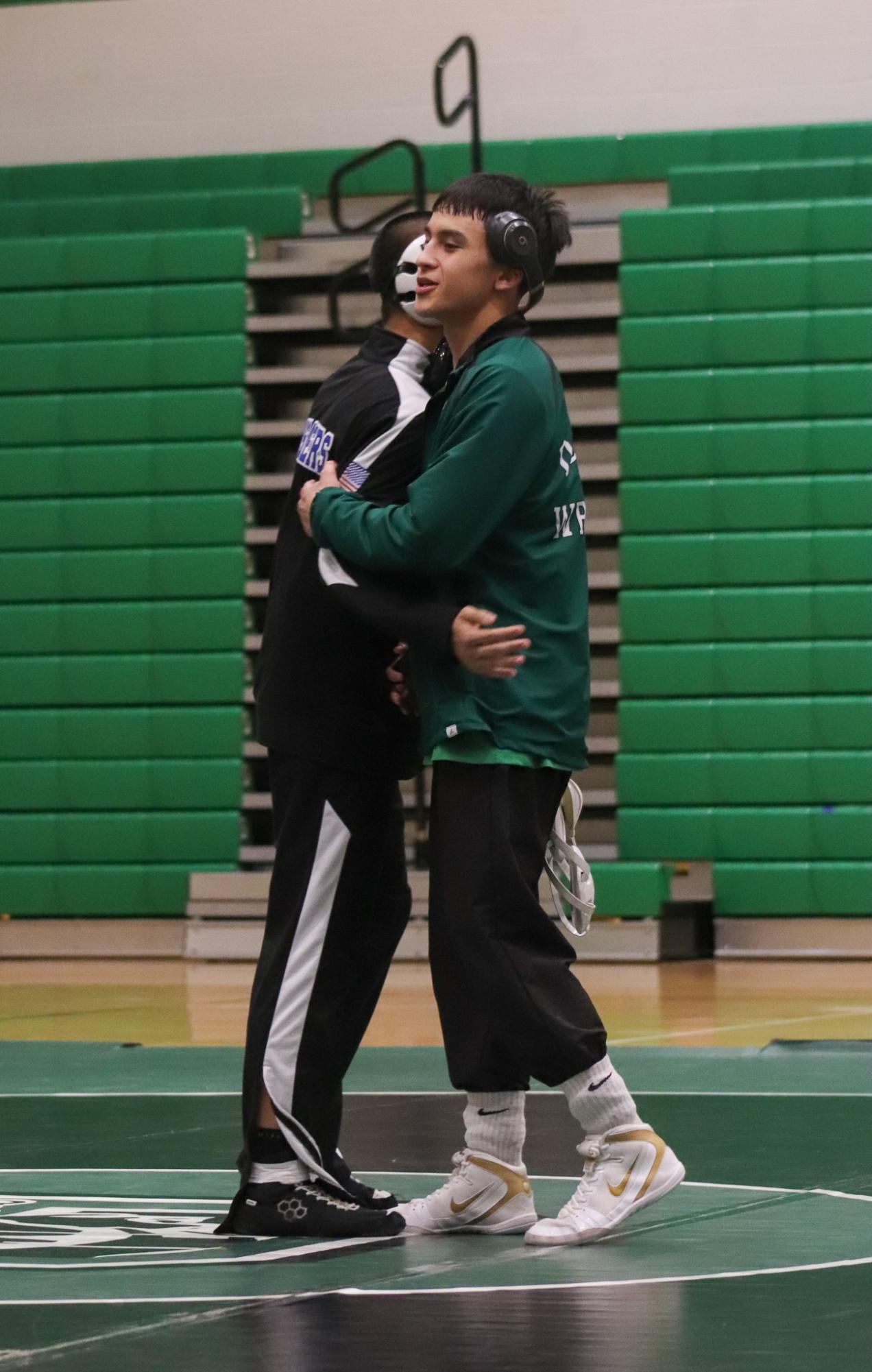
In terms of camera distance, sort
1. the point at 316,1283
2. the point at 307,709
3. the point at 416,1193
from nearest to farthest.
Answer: the point at 316,1283 < the point at 307,709 < the point at 416,1193

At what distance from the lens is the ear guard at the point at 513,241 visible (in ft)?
9.21

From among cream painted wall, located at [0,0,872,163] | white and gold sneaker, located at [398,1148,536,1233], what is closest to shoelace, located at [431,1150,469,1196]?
white and gold sneaker, located at [398,1148,536,1233]

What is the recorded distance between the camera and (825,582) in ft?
30.2

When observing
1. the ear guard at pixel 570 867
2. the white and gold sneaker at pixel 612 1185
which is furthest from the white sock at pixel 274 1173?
the ear guard at pixel 570 867

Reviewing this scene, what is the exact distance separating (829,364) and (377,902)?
266 inches

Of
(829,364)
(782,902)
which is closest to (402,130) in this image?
(829,364)

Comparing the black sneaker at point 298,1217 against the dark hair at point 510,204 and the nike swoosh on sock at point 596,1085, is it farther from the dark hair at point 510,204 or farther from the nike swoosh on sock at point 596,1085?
the dark hair at point 510,204

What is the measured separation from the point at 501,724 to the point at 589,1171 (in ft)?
1.92

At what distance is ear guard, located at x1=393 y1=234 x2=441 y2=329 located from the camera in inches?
119

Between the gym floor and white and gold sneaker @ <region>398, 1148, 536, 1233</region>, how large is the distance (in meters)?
0.07

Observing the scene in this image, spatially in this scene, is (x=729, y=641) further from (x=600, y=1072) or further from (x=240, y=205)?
(x=600, y=1072)

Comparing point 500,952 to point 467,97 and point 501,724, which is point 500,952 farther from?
point 467,97

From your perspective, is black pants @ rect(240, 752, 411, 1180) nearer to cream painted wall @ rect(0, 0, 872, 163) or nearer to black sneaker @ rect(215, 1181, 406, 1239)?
black sneaker @ rect(215, 1181, 406, 1239)

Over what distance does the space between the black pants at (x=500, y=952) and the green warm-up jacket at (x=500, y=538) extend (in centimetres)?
8
